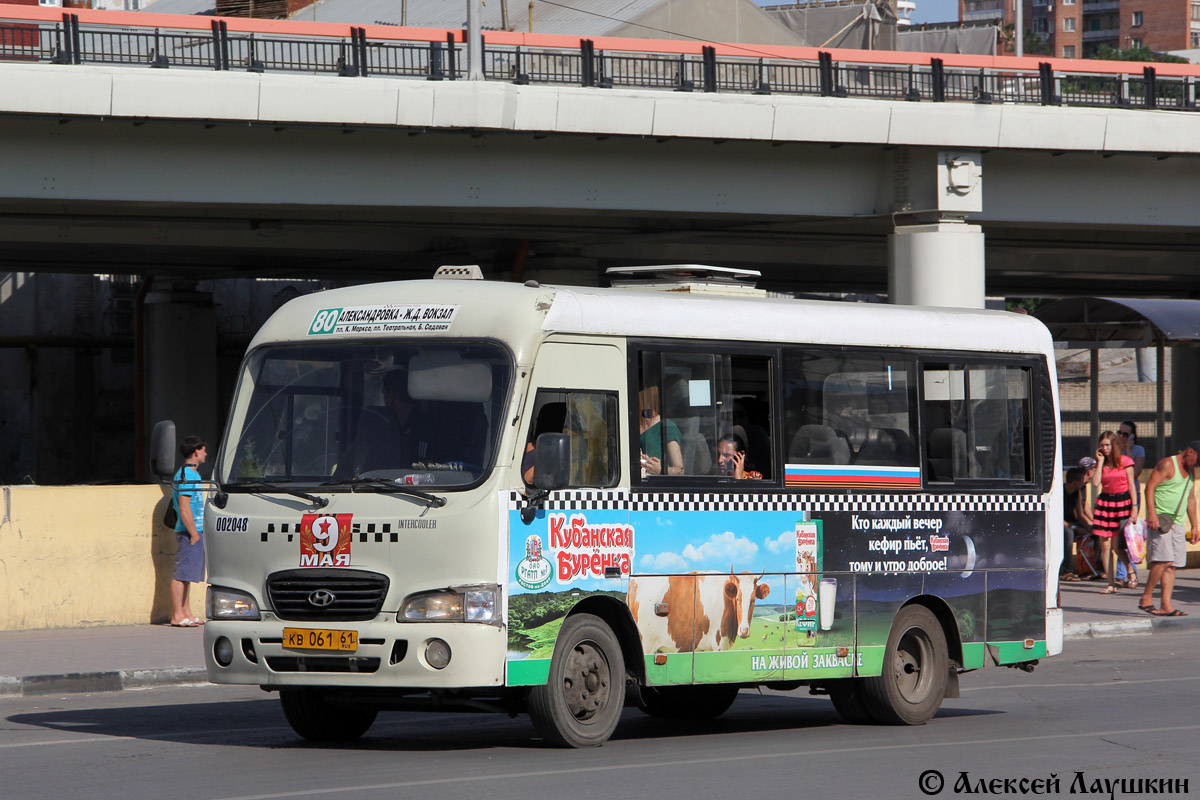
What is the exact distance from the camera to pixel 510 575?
8.79m

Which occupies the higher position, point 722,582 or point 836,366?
point 836,366

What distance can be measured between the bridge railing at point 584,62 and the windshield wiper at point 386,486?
14.2 metres

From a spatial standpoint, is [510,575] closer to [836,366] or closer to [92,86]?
[836,366]

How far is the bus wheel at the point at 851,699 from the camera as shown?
431 inches

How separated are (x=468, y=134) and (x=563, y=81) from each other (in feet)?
5.23

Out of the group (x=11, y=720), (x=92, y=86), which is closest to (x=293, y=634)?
(x=11, y=720)

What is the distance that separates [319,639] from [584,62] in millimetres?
16213

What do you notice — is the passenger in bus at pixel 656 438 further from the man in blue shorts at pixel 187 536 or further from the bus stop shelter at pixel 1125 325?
the bus stop shelter at pixel 1125 325

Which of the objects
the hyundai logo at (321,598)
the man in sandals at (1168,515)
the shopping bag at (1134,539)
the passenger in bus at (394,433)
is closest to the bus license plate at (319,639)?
the hyundai logo at (321,598)

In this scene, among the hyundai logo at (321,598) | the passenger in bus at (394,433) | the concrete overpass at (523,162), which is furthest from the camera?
the concrete overpass at (523,162)

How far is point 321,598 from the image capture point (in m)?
8.93

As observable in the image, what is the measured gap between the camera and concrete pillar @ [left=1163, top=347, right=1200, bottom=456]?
51938mm

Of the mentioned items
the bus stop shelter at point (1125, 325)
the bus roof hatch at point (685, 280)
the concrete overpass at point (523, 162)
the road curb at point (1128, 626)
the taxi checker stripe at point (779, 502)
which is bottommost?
the road curb at point (1128, 626)

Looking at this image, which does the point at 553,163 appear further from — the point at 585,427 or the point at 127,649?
the point at 585,427
